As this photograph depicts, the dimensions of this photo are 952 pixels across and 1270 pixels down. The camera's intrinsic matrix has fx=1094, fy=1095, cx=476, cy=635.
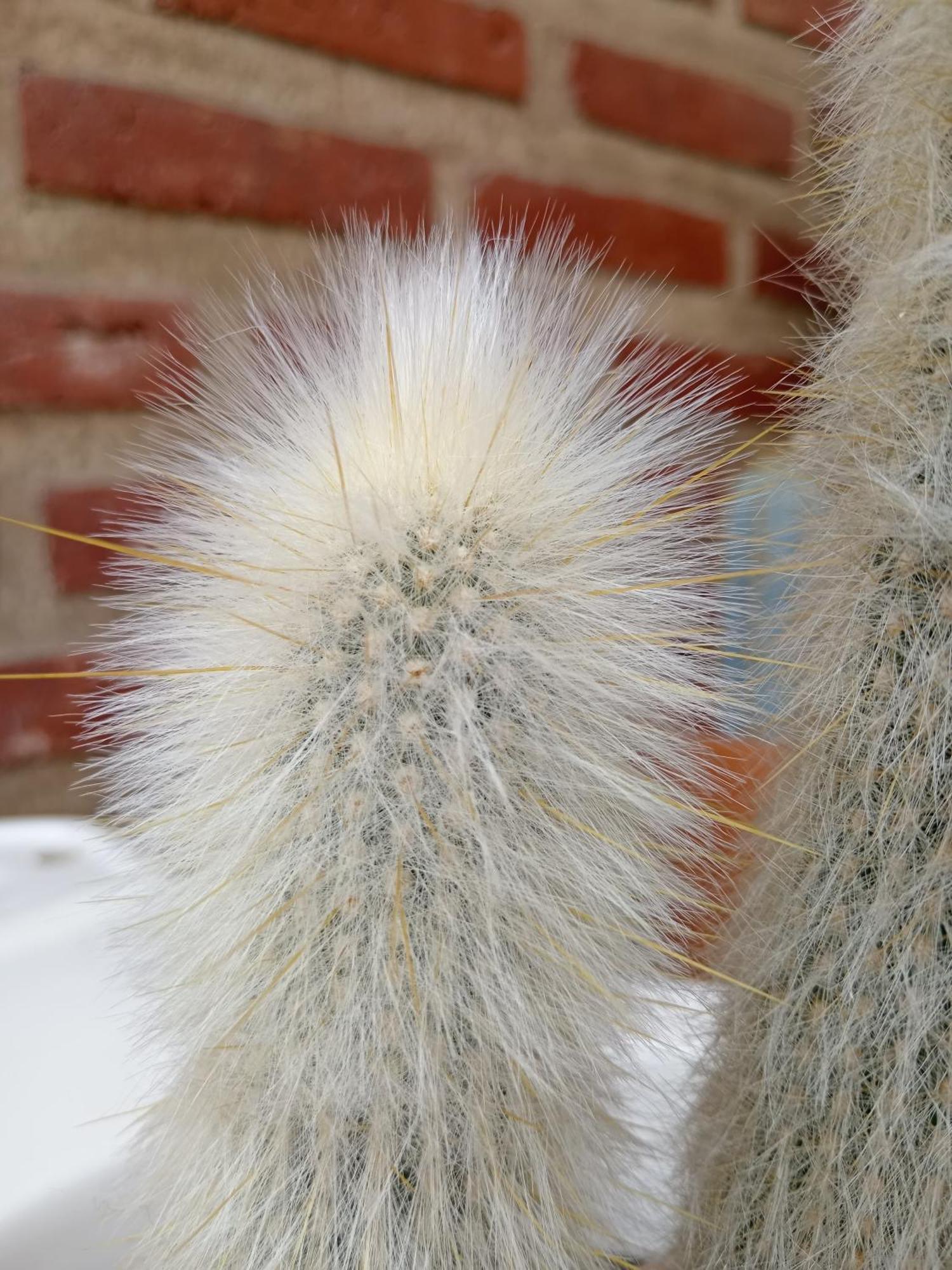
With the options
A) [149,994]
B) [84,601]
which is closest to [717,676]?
[149,994]

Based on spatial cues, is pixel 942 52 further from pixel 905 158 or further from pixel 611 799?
pixel 611 799

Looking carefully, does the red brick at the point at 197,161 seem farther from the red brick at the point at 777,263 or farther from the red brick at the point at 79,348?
the red brick at the point at 777,263

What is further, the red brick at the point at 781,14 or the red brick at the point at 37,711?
the red brick at the point at 781,14

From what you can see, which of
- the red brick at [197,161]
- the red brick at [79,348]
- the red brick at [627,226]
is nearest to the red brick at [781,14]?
the red brick at [627,226]

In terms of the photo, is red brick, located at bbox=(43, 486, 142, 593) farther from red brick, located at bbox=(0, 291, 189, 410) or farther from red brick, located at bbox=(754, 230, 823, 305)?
red brick, located at bbox=(754, 230, 823, 305)

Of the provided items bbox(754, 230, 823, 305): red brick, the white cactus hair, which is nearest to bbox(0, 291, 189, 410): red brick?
the white cactus hair
